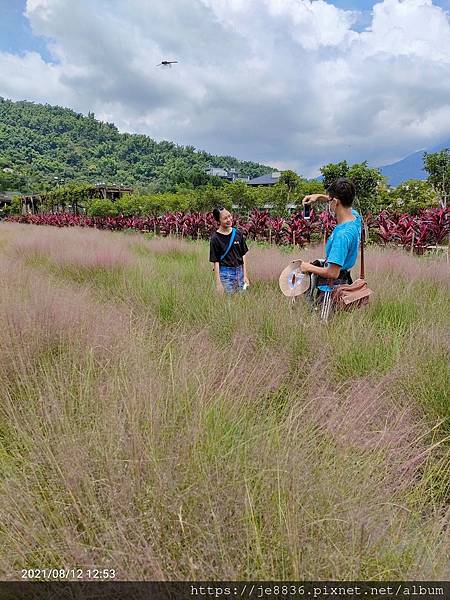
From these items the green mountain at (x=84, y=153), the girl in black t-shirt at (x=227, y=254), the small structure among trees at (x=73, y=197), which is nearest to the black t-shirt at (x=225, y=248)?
the girl in black t-shirt at (x=227, y=254)

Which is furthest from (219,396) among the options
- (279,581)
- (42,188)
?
(42,188)

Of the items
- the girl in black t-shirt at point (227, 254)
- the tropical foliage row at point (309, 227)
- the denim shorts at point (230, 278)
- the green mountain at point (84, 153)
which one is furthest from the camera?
the green mountain at point (84, 153)

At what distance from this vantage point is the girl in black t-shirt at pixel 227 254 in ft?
12.5

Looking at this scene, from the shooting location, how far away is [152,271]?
5.29 m

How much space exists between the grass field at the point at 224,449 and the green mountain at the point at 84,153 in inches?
2797

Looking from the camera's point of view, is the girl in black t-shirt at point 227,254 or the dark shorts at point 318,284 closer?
the dark shorts at point 318,284

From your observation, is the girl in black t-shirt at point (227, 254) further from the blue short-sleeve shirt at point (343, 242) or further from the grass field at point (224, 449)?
the blue short-sleeve shirt at point (343, 242)

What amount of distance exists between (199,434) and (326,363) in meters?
1.17

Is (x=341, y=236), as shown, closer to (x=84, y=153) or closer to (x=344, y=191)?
(x=344, y=191)

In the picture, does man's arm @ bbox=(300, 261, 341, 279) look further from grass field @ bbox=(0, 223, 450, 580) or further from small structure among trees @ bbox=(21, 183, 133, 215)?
small structure among trees @ bbox=(21, 183, 133, 215)

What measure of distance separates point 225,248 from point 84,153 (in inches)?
Answer: 4587

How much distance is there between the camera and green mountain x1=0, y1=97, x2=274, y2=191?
88.0 m

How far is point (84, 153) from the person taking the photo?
106812 millimetres

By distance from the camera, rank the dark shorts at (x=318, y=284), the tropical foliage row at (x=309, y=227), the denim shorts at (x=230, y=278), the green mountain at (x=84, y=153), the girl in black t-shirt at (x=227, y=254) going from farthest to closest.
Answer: the green mountain at (x=84, y=153)
the tropical foliage row at (x=309, y=227)
the denim shorts at (x=230, y=278)
the girl in black t-shirt at (x=227, y=254)
the dark shorts at (x=318, y=284)
